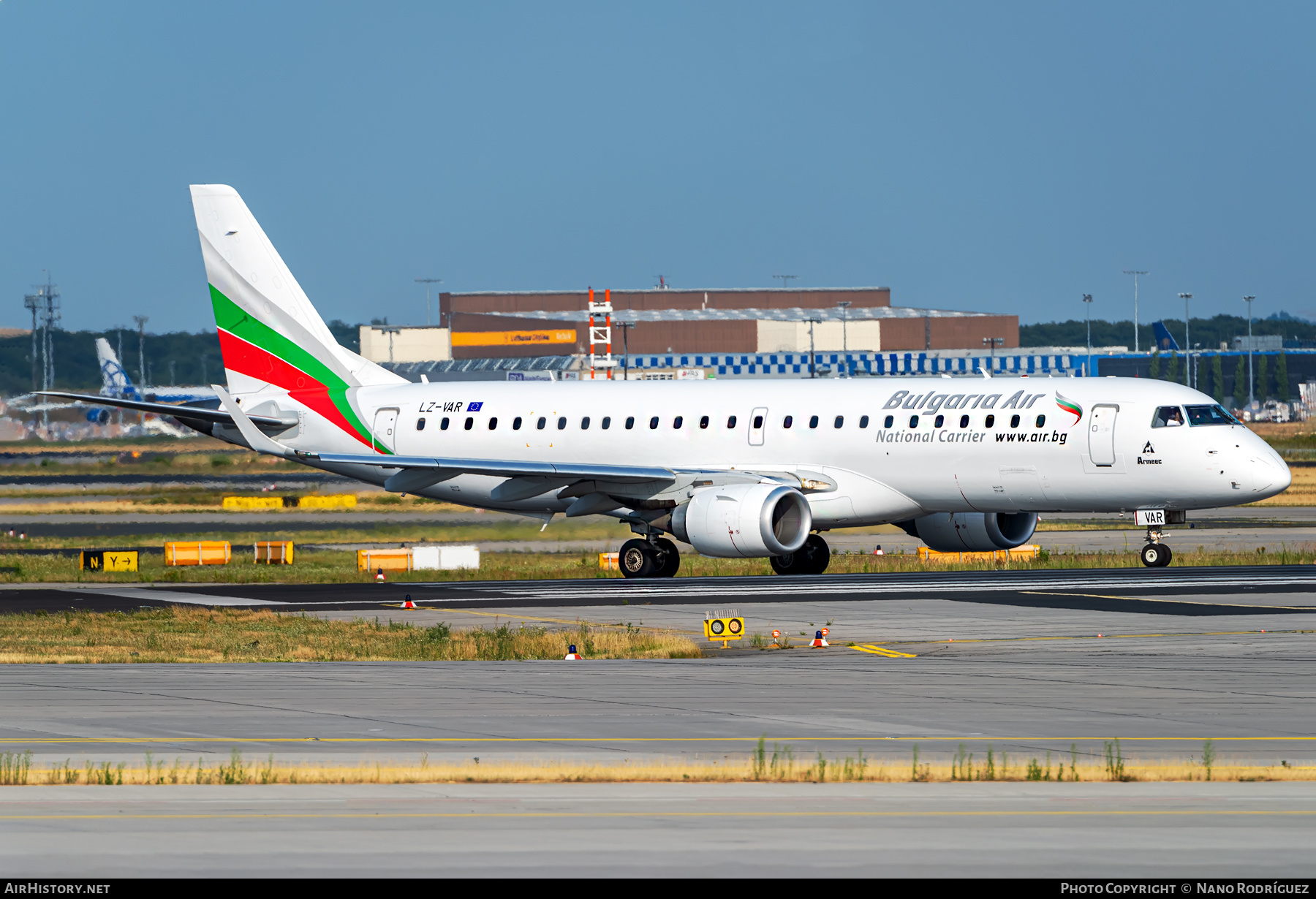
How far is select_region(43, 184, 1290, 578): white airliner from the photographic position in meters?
41.2

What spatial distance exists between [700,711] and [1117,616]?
13.1m

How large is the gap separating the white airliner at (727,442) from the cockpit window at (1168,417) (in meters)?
0.05

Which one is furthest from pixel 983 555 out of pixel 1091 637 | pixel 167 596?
pixel 167 596

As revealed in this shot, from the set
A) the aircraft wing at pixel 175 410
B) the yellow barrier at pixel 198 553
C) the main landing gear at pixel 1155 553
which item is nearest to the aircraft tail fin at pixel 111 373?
the yellow barrier at pixel 198 553

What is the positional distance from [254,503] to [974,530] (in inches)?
1605

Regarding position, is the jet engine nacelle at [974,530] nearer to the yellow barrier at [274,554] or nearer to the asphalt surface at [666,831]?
the yellow barrier at [274,554]

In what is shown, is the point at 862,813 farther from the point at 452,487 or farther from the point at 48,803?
the point at 452,487

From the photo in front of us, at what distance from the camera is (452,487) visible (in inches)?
1914

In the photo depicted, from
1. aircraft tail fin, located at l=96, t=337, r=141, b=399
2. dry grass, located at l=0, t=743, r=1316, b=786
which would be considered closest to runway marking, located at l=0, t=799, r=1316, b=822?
dry grass, located at l=0, t=743, r=1316, b=786

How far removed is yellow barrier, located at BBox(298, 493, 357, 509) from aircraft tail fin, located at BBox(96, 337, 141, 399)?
49.0m

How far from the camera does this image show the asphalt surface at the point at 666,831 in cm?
1186

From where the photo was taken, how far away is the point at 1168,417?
1615 inches

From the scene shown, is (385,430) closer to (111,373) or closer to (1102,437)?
(1102,437)

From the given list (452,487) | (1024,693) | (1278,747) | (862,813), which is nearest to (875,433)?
(452,487)
